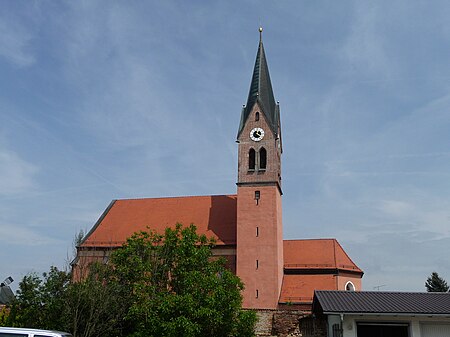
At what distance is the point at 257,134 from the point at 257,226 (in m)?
7.33

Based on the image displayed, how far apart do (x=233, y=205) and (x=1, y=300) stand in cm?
2610

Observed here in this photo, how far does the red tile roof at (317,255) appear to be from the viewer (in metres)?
34.7

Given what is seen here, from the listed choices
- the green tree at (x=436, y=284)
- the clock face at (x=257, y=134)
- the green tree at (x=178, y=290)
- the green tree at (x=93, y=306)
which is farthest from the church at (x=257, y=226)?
the green tree at (x=436, y=284)

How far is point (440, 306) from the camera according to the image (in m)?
20.9

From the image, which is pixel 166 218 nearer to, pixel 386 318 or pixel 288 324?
pixel 288 324

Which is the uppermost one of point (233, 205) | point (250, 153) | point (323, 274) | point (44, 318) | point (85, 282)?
point (250, 153)

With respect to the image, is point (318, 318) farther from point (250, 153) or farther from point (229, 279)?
point (250, 153)

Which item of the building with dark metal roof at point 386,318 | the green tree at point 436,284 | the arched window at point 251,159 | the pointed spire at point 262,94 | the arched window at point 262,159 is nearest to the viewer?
the building with dark metal roof at point 386,318

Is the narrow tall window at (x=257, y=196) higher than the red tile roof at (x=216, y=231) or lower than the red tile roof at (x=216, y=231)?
higher

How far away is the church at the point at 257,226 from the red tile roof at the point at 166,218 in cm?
8

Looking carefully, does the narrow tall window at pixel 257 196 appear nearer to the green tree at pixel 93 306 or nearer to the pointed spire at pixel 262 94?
the pointed spire at pixel 262 94

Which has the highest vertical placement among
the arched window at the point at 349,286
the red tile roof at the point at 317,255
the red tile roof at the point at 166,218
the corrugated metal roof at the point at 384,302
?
the red tile roof at the point at 166,218

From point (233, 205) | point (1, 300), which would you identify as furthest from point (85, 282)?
point (1, 300)

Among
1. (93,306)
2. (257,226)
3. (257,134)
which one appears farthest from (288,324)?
(257,134)
